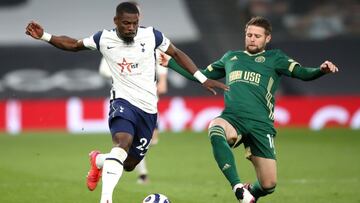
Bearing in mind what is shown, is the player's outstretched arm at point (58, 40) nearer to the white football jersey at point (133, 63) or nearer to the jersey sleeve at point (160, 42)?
the white football jersey at point (133, 63)

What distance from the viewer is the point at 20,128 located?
21.5 metres

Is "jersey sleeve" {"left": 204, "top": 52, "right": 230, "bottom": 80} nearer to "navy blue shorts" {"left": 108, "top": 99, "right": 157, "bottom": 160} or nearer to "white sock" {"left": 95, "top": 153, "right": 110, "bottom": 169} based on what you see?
"navy blue shorts" {"left": 108, "top": 99, "right": 157, "bottom": 160}

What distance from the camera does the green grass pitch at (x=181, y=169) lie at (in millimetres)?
11062

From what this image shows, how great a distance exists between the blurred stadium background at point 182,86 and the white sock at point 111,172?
628 centimetres

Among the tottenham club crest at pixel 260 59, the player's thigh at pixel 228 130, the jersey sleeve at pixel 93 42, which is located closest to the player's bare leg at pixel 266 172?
the player's thigh at pixel 228 130

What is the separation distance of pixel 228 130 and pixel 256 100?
0.48 metres

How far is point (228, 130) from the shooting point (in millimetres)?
9664

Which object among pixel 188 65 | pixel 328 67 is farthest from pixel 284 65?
pixel 188 65

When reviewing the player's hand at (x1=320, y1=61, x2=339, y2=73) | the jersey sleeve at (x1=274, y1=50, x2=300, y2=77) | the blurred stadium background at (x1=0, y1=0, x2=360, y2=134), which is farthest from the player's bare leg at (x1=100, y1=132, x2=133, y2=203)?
the blurred stadium background at (x1=0, y1=0, x2=360, y2=134)

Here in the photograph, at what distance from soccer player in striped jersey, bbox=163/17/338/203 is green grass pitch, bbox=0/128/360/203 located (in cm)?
112

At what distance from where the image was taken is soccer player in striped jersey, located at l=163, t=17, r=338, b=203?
974 centimetres

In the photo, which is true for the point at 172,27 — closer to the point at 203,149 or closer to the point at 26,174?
the point at 203,149

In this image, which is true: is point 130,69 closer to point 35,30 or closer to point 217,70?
point 35,30

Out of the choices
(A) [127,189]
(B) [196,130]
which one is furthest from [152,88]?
(B) [196,130]
